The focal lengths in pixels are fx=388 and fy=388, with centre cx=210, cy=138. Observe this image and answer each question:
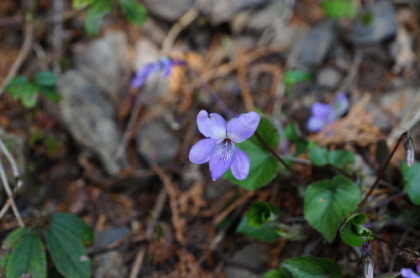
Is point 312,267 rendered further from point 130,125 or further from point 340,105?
point 130,125

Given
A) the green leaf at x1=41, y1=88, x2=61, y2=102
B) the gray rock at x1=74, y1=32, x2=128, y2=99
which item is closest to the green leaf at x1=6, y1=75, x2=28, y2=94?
the green leaf at x1=41, y1=88, x2=61, y2=102

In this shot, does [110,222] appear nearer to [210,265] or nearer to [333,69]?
[210,265]

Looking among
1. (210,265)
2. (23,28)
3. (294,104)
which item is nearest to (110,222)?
(210,265)

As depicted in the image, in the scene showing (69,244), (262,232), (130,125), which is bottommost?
(262,232)

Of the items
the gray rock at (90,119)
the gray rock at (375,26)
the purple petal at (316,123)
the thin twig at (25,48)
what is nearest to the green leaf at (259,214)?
the purple petal at (316,123)

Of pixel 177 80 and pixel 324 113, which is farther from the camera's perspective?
pixel 177 80

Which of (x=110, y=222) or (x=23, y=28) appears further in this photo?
(x=23, y=28)

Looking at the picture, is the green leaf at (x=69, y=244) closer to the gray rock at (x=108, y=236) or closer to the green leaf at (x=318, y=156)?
the gray rock at (x=108, y=236)

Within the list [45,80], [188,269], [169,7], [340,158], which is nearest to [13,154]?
[45,80]
